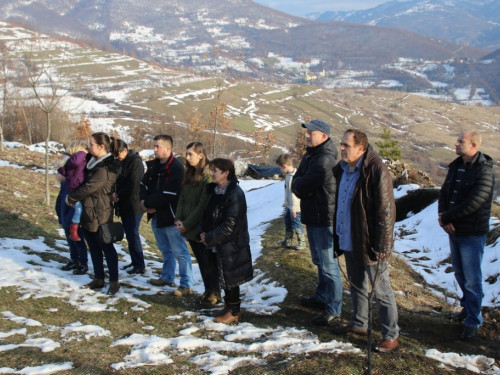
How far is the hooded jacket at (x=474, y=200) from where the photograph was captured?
4.37m

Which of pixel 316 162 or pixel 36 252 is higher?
pixel 316 162

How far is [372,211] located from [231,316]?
2051mm

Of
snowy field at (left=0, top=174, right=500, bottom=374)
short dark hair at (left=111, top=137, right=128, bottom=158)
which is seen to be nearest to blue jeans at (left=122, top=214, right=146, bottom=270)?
snowy field at (left=0, top=174, right=500, bottom=374)

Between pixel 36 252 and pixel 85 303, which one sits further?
pixel 36 252

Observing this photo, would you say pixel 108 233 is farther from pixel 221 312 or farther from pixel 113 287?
pixel 221 312

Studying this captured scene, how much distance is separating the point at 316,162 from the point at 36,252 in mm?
5020

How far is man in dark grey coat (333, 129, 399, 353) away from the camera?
12.1 ft

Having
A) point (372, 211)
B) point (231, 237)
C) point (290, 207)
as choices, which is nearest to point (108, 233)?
point (231, 237)

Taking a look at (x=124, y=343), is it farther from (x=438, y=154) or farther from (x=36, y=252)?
(x=438, y=154)

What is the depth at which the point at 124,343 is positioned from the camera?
413 centimetres

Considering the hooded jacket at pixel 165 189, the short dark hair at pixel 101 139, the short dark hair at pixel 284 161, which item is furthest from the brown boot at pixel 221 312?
the short dark hair at pixel 284 161

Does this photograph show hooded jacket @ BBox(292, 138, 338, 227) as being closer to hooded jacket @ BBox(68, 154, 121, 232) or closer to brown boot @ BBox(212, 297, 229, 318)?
brown boot @ BBox(212, 297, 229, 318)

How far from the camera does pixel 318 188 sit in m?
4.75

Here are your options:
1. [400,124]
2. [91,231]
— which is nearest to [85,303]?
[91,231]
